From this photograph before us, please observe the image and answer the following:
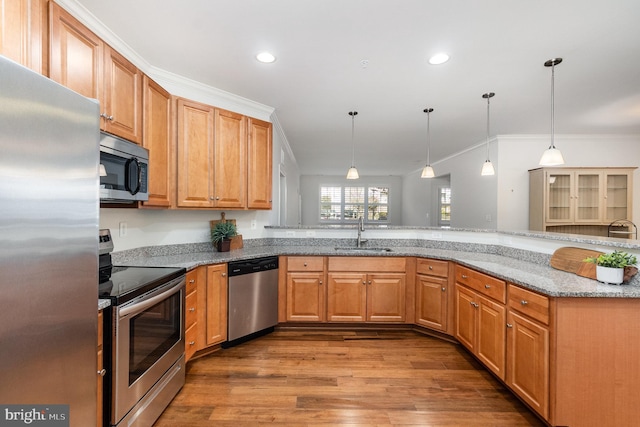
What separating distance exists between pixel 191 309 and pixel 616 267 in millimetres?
2976

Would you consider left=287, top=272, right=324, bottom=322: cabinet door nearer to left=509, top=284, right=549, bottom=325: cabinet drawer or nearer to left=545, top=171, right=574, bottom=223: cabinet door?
left=509, top=284, right=549, bottom=325: cabinet drawer

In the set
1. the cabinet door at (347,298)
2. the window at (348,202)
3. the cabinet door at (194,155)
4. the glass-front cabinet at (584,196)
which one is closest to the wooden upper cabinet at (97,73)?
the cabinet door at (194,155)

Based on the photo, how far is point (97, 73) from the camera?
1699mm

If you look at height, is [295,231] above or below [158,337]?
above

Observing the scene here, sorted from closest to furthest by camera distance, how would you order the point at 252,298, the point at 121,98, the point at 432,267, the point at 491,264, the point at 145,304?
the point at 145,304, the point at 121,98, the point at 491,264, the point at 252,298, the point at 432,267

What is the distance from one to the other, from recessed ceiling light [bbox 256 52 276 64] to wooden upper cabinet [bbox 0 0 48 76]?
1.30 metres

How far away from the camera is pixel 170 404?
196cm

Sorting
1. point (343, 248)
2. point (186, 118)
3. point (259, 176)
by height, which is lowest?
point (343, 248)

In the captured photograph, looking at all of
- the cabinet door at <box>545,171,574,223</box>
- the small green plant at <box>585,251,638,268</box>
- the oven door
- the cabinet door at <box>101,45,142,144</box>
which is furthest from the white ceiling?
the oven door

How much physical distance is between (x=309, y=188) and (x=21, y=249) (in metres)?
9.18

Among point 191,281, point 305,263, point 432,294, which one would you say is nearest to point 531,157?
point 432,294

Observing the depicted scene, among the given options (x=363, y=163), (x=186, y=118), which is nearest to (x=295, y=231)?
(x=186, y=118)

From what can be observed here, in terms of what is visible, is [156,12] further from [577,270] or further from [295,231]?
[577,270]

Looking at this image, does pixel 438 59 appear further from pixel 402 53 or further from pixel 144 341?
pixel 144 341
